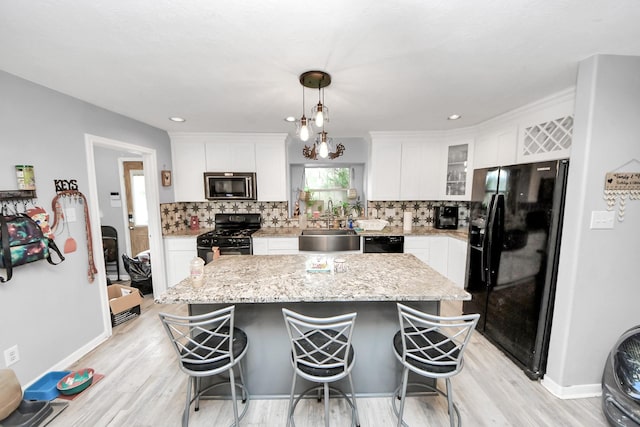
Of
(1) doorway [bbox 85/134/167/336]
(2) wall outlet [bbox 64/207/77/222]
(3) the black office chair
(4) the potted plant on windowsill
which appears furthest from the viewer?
(4) the potted plant on windowsill

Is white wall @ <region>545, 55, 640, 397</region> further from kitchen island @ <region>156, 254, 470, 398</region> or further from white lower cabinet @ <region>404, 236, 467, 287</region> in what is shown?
white lower cabinet @ <region>404, 236, 467, 287</region>

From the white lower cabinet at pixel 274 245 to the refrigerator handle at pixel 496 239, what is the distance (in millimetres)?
2337

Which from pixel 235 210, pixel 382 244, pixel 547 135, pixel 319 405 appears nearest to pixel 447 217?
pixel 382 244

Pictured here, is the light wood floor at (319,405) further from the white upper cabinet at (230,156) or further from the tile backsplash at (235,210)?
the white upper cabinet at (230,156)

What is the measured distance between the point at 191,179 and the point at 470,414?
4.09 m

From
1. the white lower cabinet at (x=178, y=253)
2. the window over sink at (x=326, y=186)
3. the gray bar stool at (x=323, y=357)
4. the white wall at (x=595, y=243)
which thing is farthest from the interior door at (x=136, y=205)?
the white wall at (x=595, y=243)

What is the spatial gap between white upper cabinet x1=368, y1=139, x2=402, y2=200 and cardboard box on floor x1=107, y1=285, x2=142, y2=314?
3364 mm

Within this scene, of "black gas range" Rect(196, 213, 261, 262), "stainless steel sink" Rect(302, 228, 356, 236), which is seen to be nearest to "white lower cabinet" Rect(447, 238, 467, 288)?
"stainless steel sink" Rect(302, 228, 356, 236)

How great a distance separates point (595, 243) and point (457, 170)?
80.6 inches

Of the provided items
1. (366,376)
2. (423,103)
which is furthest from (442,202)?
(366,376)

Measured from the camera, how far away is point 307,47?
1.48 meters

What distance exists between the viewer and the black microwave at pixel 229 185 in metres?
3.71

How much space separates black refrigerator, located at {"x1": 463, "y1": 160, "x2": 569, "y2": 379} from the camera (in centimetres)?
185

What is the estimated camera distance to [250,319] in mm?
1717
